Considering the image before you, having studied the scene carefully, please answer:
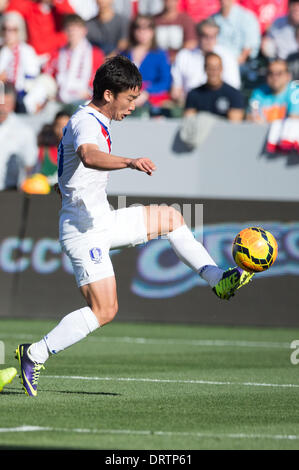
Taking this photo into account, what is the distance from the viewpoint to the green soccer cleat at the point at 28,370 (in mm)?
7613

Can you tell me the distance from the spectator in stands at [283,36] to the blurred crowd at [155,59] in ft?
0.06

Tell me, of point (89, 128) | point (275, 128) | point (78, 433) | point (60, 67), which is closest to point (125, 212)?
point (89, 128)

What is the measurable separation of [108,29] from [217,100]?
308cm

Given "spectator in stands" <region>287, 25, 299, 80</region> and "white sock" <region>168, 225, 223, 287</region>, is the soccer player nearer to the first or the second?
"white sock" <region>168, 225, 223, 287</region>

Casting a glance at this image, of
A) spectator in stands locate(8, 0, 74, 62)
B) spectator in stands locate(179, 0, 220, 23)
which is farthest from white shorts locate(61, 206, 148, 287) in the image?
spectator in stands locate(179, 0, 220, 23)

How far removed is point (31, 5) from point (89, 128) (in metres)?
12.4

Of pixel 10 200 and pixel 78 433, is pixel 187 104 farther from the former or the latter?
pixel 78 433

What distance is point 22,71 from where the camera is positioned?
A: 1800cm

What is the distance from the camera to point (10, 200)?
1483 cm

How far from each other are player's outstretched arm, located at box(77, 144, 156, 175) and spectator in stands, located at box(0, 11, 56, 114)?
10.6m

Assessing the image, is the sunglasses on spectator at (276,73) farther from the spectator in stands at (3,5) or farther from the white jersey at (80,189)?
the white jersey at (80,189)

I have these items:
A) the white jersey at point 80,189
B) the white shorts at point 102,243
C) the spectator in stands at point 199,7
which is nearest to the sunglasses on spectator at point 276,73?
the spectator in stands at point 199,7

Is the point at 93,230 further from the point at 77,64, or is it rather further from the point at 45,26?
the point at 45,26
